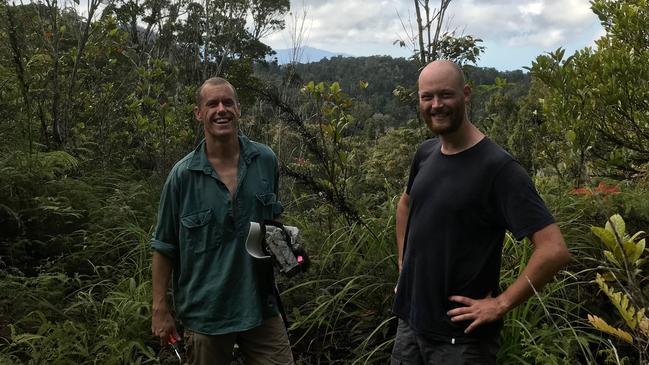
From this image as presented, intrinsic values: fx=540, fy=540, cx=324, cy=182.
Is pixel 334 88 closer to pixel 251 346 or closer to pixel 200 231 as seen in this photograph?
Result: pixel 200 231

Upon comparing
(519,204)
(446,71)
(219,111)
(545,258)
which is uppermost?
(446,71)

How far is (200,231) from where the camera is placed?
259cm

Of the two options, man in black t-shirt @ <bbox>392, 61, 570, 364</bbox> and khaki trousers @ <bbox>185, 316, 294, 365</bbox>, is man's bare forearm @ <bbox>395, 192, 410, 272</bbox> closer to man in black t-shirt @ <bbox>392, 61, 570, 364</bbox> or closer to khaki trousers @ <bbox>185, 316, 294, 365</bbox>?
man in black t-shirt @ <bbox>392, 61, 570, 364</bbox>

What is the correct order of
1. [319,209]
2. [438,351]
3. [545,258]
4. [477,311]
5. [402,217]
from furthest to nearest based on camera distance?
[319,209], [402,217], [438,351], [477,311], [545,258]

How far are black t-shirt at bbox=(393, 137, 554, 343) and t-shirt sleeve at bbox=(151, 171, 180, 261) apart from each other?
1.18 metres

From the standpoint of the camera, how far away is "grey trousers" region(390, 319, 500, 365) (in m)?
2.03

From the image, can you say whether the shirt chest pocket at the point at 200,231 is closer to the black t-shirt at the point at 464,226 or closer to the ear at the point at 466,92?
the black t-shirt at the point at 464,226

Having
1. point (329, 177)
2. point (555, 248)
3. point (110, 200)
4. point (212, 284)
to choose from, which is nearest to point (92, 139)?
point (110, 200)

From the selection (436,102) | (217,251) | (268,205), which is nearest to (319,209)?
(268,205)

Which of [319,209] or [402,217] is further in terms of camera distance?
[319,209]

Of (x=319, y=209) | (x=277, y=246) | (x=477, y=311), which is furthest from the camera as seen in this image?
(x=319, y=209)

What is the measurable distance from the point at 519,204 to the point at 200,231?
1.46 metres

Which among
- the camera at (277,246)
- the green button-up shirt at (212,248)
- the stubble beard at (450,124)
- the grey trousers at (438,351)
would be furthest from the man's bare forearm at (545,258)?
the green button-up shirt at (212,248)

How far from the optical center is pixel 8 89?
5664 mm
